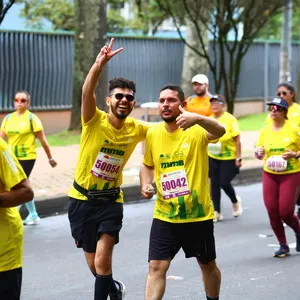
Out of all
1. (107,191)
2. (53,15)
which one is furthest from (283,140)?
(53,15)

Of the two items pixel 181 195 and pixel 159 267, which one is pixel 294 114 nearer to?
pixel 181 195

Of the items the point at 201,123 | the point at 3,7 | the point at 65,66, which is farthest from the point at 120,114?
the point at 65,66

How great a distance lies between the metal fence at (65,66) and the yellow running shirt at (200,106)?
10248mm

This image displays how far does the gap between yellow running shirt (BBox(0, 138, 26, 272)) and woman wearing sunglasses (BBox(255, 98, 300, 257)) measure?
4353 mm

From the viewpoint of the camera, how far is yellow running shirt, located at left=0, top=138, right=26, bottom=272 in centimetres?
457

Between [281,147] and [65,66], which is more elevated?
[65,66]

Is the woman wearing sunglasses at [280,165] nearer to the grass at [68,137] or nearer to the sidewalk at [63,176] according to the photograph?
the sidewalk at [63,176]

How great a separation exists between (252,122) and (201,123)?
64.3 feet

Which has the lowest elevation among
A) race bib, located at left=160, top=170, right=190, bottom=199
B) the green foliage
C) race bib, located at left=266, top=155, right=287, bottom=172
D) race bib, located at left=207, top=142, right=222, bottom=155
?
race bib, located at left=207, top=142, right=222, bottom=155

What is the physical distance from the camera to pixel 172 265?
8391mm

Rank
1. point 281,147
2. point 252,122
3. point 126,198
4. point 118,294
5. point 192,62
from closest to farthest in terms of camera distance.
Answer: point 118,294, point 281,147, point 126,198, point 192,62, point 252,122

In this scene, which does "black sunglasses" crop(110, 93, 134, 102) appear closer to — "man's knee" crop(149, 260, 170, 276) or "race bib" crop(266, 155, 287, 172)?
"man's knee" crop(149, 260, 170, 276)

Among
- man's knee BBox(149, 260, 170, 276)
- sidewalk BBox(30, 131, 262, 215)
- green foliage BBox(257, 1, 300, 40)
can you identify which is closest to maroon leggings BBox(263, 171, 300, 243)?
man's knee BBox(149, 260, 170, 276)

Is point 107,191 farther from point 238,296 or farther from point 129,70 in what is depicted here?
point 129,70
